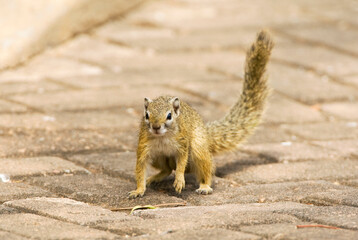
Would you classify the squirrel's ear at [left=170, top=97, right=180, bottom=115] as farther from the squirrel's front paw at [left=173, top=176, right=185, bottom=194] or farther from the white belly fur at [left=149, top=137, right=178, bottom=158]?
the squirrel's front paw at [left=173, top=176, right=185, bottom=194]

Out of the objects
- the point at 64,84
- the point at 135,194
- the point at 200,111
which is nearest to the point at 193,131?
the point at 135,194

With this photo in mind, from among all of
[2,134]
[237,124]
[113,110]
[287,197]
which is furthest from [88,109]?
[287,197]

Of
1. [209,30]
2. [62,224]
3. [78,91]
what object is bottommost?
[62,224]

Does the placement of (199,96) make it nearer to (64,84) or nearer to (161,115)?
(64,84)

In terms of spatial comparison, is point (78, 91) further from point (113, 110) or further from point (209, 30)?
point (209, 30)

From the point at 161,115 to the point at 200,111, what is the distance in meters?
2.18

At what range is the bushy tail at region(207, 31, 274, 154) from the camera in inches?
204

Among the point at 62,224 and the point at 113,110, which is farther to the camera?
the point at 113,110

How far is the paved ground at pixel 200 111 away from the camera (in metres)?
3.79

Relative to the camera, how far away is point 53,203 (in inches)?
161

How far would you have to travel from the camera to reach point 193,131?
477 cm

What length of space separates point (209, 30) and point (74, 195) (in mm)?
4979

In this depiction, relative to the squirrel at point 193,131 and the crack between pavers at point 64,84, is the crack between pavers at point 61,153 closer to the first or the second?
the squirrel at point 193,131

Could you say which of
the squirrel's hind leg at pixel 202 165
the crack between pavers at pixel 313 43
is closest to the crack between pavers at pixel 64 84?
the squirrel's hind leg at pixel 202 165
